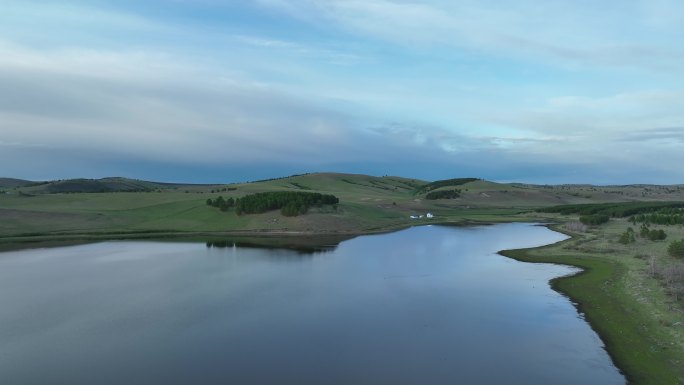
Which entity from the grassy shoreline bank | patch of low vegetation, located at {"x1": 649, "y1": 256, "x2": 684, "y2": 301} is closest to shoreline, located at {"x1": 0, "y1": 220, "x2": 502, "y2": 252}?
the grassy shoreline bank

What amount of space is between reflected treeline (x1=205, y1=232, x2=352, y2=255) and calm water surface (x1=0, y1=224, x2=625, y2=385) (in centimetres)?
1357

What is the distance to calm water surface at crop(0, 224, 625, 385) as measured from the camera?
77.4 feet

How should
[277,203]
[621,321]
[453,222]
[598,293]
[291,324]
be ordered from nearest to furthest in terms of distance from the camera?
1. [291,324]
2. [621,321]
3. [598,293]
4. [277,203]
5. [453,222]

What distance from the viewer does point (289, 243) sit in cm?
7700

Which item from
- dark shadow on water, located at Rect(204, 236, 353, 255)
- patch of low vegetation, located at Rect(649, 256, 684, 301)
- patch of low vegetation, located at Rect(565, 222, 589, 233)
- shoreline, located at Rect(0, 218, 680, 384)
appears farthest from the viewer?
patch of low vegetation, located at Rect(565, 222, 589, 233)

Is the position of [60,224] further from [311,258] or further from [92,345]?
[92,345]

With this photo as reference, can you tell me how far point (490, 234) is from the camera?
92.7 meters

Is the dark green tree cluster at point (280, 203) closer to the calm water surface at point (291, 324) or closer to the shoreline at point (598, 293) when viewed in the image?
the shoreline at point (598, 293)

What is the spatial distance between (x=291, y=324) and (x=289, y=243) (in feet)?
151

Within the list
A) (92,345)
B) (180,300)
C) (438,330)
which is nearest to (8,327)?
(92,345)

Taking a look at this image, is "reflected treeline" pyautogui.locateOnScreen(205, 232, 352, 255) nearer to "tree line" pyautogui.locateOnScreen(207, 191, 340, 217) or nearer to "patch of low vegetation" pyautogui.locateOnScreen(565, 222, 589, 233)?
"tree line" pyautogui.locateOnScreen(207, 191, 340, 217)

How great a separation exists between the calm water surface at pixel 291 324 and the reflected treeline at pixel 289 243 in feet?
44.5

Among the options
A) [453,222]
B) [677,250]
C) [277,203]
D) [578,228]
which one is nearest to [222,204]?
[277,203]

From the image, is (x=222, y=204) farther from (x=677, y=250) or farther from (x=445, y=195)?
(x=445, y=195)
